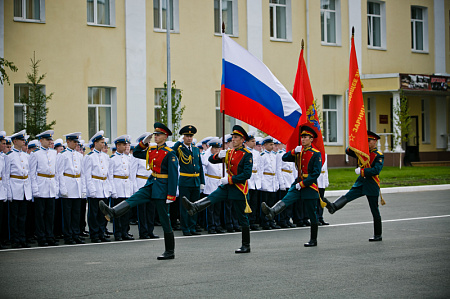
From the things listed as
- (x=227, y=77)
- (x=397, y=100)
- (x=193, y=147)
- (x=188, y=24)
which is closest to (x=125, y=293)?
(x=227, y=77)

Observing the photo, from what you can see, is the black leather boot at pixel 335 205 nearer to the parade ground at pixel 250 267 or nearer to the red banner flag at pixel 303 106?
the parade ground at pixel 250 267

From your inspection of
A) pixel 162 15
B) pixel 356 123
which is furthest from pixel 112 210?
pixel 162 15

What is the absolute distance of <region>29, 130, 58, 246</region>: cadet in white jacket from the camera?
39.6ft

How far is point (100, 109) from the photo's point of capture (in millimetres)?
26562

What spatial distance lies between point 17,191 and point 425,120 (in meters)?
31.4

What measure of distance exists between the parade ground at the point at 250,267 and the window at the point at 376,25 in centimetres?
2335

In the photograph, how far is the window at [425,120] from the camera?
38875 millimetres

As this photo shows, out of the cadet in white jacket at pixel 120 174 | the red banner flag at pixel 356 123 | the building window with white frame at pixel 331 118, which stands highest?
the building window with white frame at pixel 331 118

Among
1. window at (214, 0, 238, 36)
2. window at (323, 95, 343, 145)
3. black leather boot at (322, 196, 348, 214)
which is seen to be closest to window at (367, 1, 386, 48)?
window at (323, 95, 343, 145)

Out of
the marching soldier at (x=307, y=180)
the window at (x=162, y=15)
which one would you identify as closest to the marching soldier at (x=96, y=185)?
the marching soldier at (x=307, y=180)

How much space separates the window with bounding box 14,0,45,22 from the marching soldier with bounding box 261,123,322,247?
16.1m

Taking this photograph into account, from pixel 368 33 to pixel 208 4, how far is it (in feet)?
35.3

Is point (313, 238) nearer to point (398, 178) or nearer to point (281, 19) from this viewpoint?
point (398, 178)

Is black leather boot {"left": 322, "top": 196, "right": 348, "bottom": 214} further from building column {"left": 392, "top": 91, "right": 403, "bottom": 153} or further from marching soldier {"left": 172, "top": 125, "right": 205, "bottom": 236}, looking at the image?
building column {"left": 392, "top": 91, "right": 403, "bottom": 153}
